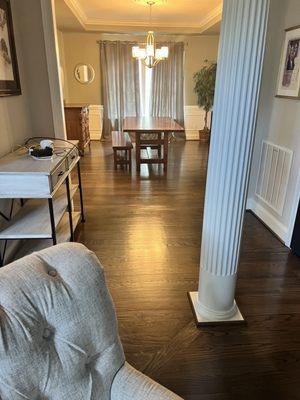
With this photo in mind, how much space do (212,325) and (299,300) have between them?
71 centimetres

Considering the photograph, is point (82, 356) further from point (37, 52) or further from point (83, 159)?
point (83, 159)

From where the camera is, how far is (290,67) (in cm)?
269

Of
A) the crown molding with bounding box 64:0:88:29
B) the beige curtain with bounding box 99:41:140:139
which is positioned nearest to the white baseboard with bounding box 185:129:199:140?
the beige curtain with bounding box 99:41:140:139

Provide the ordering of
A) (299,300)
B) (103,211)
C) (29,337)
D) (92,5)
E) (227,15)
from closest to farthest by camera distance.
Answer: (29,337)
(227,15)
(299,300)
(103,211)
(92,5)

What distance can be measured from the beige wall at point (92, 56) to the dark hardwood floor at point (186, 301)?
4458 mm

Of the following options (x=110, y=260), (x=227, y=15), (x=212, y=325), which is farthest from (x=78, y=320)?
(x=110, y=260)

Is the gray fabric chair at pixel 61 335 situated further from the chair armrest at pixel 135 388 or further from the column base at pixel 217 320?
the column base at pixel 217 320

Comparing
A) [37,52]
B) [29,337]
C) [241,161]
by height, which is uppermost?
[37,52]

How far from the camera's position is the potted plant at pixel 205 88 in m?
6.91

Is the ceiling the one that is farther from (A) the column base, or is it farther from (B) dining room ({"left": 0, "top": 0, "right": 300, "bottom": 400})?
(A) the column base

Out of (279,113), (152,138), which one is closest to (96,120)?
(152,138)

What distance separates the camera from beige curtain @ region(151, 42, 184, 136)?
Answer: 728cm

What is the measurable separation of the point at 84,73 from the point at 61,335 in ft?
24.6

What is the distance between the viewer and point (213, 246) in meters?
1.75
